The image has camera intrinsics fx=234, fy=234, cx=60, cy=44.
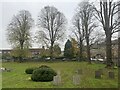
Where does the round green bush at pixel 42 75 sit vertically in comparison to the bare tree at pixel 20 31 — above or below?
below

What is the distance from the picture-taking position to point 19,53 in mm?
50125

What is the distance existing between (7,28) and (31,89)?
126 feet

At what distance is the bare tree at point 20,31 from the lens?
50938 mm

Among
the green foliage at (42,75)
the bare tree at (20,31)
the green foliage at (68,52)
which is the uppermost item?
the bare tree at (20,31)

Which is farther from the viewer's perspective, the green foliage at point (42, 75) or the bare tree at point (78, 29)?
the bare tree at point (78, 29)

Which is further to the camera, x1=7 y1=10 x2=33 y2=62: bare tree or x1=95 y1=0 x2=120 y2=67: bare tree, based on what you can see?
x1=7 y1=10 x2=33 y2=62: bare tree

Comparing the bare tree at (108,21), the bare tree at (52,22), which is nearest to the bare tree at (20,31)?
the bare tree at (52,22)

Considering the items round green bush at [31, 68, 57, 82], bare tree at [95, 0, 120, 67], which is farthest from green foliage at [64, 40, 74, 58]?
round green bush at [31, 68, 57, 82]

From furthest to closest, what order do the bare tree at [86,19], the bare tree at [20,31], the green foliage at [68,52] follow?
the green foliage at [68,52] < the bare tree at [20,31] < the bare tree at [86,19]

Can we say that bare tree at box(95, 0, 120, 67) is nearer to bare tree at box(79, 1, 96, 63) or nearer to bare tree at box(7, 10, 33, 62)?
bare tree at box(79, 1, 96, 63)

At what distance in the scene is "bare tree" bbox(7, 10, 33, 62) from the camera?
50938 millimetres

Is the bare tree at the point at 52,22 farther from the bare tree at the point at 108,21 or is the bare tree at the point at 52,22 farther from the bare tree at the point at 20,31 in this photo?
the bare tree at the point at 108,21

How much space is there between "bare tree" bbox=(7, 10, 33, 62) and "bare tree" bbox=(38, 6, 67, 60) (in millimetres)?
3409

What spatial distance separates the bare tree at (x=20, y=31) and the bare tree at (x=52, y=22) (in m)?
3.41
